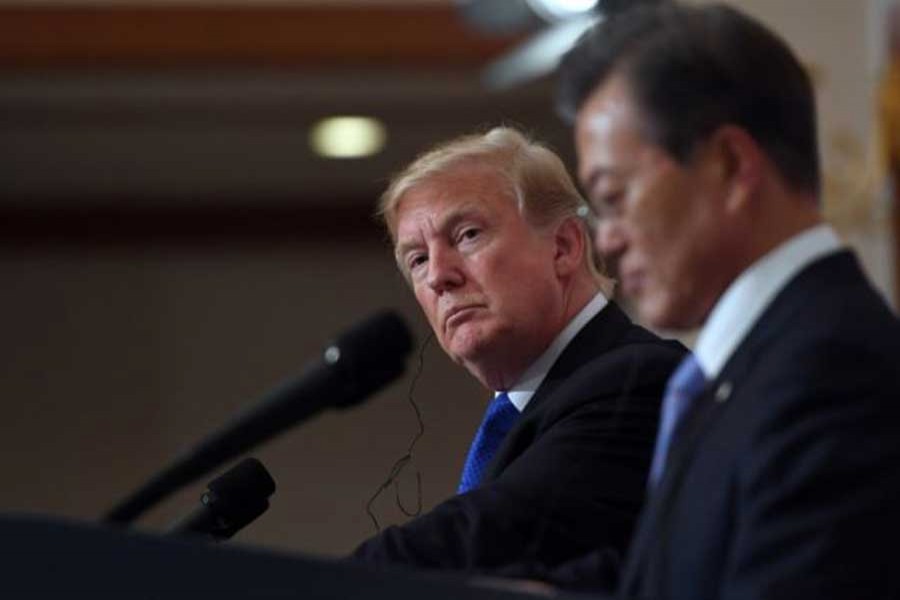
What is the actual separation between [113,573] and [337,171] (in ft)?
30.6

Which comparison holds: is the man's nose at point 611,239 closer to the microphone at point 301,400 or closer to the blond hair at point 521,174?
the microphone at point 301,400

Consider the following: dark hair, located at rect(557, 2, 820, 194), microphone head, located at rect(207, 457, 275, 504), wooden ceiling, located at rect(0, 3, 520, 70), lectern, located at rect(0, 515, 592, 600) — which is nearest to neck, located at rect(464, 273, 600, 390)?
microphone head, located at rect(207, 457, 275, 504)

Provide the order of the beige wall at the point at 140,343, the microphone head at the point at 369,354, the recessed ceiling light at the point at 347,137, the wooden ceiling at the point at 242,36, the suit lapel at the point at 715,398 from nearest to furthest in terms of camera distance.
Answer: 1. the suit lapel at the point at 715,398
2. the microphone head at the point at 369,354
3. the wooden ceiling at the point at 242,36
4. the recessed ceiling light at the point at 347,137
5. the beige wall at the point at 140,343

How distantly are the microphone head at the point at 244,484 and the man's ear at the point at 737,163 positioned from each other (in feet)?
2.96

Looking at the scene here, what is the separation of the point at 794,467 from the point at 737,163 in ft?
0.98

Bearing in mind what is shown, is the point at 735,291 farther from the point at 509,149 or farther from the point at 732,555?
the point at 509,149

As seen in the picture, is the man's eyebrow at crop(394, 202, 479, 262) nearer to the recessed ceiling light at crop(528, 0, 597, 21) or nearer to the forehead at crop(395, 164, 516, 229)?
the forehead at crop(395, 164, 516, 229)

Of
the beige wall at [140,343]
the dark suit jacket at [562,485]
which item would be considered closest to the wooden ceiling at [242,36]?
the beige wall at [140,343]

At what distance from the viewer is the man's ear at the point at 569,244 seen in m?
3.26

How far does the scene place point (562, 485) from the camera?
111 inches

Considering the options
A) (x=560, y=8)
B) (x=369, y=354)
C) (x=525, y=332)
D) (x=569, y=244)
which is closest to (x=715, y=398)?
(x=369, y=354)

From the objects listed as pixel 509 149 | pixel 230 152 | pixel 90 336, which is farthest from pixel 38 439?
pixel 509 149

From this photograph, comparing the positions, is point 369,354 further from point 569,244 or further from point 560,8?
point 560,8

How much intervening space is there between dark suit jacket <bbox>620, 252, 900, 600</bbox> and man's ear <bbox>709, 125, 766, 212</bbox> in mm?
87
